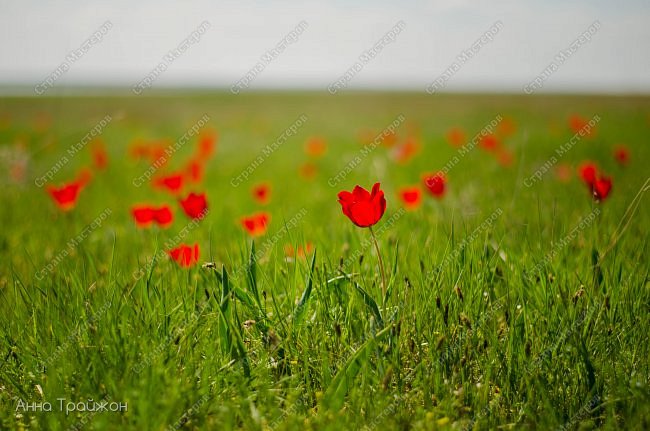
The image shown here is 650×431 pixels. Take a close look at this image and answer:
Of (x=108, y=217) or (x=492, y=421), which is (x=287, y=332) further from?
(x=108, y=217)

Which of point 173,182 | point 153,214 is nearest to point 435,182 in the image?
point 153,214

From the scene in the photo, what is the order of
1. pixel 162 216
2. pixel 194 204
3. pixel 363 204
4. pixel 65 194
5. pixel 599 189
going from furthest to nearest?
pixel 65 194
pixel 162 216
pixel 194 204
pixel 599 189
pixel 363 204

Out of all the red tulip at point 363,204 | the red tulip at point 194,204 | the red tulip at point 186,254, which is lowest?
the red tulip at point 186,254

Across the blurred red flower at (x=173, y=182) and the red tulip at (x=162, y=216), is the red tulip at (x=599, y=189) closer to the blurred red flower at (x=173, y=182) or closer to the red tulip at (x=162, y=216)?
the red tulip at (x=162, y=216)

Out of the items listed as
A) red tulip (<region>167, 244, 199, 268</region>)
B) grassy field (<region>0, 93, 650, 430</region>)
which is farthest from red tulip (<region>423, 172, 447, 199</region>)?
red tulip (<region>167, 244, 199, 268</region>)

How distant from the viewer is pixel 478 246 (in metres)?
Answer: 2.63

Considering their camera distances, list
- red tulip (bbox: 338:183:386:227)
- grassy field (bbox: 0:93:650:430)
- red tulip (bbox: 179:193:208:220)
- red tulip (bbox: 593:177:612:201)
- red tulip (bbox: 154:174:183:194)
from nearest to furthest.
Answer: grassy field (bbox: 0:93:650:430) < red tulip (bbox: 338:183:386:227) < red tulip (bbox: 593:177:612:201) < red tulip (bbox: 179:193:208:220) < red tulip (bbox: 154:174:183:194)

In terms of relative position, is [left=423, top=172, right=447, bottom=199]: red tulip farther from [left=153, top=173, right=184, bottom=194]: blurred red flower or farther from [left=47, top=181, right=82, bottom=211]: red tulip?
[left=47, top=181, right=82, bottom=211]: red tulip

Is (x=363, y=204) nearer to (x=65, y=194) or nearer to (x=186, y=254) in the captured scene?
(x=186, y=254)

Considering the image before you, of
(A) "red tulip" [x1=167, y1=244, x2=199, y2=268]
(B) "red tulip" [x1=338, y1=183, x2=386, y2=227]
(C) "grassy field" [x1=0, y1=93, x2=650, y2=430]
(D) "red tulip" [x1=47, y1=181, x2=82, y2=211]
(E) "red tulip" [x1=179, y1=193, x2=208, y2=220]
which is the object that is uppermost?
(D) "red tulip" [x1=47, y1=181, x2=82, y2=211]

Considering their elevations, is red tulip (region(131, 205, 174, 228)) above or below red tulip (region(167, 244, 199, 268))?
above

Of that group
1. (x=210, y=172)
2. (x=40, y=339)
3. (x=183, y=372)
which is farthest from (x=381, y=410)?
(x=210, y=172)

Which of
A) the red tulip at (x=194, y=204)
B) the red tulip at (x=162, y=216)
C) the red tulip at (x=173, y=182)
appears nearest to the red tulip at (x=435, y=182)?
the red tulip at (x=194, y=204)

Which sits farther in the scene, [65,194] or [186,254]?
[65,194]
